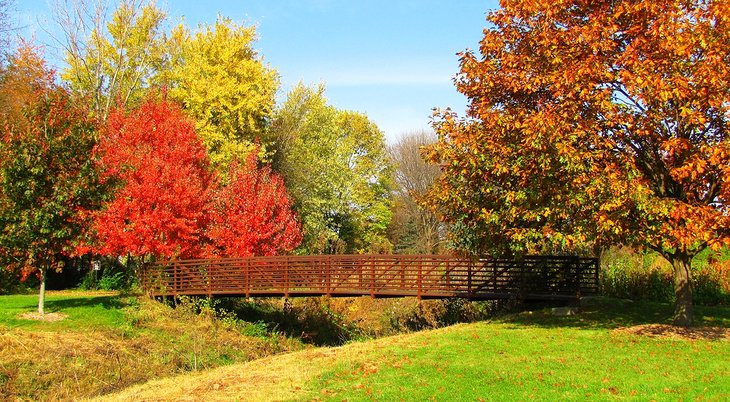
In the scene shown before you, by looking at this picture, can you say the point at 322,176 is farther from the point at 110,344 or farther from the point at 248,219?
the point at 110,344

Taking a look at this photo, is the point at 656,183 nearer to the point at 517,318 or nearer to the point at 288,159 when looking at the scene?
the point at 517,318

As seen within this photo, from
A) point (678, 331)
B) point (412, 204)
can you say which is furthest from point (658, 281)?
point (412, 204)

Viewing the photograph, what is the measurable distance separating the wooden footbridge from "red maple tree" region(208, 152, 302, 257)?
2.35 metres

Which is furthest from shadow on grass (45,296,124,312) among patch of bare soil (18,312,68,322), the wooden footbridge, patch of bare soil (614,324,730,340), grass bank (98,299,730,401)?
patch of bare soil (614,324,730,340)

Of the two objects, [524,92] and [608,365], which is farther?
[524,92]

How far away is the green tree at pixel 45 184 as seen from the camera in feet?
58.2

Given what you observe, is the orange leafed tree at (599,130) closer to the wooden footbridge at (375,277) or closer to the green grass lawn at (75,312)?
the wooden footbridge at (375,277)

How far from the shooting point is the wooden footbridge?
18625mm

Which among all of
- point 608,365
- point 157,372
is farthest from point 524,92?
point 157,372

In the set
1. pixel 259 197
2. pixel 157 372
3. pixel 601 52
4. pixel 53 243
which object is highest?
pixel 601 52

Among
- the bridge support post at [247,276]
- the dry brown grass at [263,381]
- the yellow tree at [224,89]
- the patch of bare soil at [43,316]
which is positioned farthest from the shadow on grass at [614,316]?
the yellow tree at [224,89]

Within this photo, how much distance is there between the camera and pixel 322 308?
89.7 ft

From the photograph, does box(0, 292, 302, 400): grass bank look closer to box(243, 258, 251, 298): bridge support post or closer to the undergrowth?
box(243, 258, 251, 298): bridge support post

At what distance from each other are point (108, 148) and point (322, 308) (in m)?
11.2
